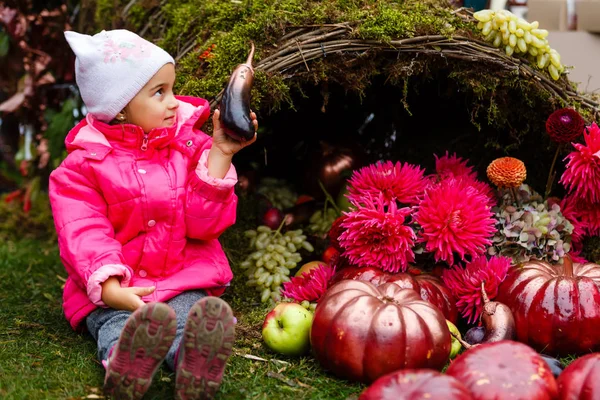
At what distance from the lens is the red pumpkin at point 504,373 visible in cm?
186

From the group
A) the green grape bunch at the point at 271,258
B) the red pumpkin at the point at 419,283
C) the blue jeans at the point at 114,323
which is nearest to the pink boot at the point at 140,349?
the blue jeans at the point at 114,323

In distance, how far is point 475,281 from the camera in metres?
2.75

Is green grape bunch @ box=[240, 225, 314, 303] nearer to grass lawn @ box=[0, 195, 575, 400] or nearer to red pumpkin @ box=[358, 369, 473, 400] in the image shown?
grass lawn @ box=[0, 195, 575, 400]

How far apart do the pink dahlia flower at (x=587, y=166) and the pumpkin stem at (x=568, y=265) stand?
0.92ft

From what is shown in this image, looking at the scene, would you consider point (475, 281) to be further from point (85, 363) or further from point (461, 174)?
point (85, 363)

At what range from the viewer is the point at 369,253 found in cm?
279

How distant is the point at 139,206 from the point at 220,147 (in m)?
0.37

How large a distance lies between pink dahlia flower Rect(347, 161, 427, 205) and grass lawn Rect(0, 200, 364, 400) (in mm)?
673

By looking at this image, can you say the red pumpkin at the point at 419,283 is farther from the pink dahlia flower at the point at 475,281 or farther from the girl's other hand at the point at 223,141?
the girl's other hand at the point at 223,141

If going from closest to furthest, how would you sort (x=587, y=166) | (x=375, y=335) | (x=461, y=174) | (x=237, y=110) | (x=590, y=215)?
(x=375, y=335) → (x=237, y=110) → (x=587, y=166) → (x=590, y=215) → (x=461, y=174)

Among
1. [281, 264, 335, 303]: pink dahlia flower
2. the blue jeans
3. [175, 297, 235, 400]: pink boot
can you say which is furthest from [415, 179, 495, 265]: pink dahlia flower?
[175, 297, 235, 400]: pink boot

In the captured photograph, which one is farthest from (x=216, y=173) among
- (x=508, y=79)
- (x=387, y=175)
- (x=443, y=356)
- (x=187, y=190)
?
(x=508, y=79)

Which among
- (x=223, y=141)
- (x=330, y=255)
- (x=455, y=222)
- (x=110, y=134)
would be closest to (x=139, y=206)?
(x=110, y=134)

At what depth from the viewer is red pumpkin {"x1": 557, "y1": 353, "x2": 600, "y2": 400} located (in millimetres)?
1885
